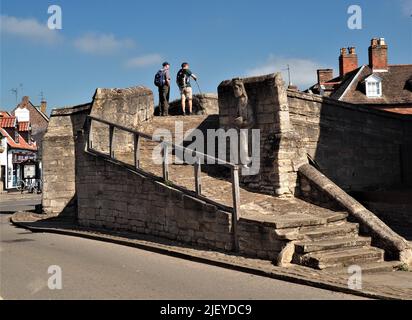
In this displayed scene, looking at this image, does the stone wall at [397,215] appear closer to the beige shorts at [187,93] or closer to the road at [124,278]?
the road at [124,278]

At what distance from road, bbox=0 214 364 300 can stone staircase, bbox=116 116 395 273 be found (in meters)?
1.04

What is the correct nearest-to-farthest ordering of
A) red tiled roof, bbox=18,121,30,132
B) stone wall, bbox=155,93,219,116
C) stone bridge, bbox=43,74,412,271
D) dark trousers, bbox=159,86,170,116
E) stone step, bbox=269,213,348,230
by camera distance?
stone step, bbox=269,213,348,230 < stone bridge, bbox=43,74,412,271 < dark trousers, bbox=159,86,170,116 < stone wall, bbox=155,93,219,116 < red tiled roof, bbox=18,121,30,132

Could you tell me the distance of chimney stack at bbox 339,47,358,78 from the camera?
Result: 4372cm

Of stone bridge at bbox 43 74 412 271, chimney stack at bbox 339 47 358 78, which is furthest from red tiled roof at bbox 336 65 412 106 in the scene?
stone bridge at bbox 43 74 412 271

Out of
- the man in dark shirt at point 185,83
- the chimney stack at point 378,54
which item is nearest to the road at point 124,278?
the man in dark shirt at point 185,83

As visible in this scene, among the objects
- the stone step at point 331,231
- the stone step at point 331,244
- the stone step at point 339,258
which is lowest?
the stone step at point 339,258

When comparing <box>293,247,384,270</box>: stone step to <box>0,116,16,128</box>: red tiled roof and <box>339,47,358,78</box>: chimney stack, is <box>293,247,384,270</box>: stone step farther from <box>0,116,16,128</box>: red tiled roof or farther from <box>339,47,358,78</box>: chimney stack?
<box>0,116,16,128</box>: red tiled roof

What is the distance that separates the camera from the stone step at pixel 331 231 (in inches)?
350

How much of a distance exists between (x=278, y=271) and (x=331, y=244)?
1.28 m

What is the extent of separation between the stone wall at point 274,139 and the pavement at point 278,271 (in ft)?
8.25

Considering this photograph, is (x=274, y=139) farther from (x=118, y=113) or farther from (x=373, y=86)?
(x=373, y=86)

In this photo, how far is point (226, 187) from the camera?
11570 mm

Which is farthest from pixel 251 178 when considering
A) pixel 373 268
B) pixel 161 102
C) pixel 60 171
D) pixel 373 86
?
pixel 373 86
